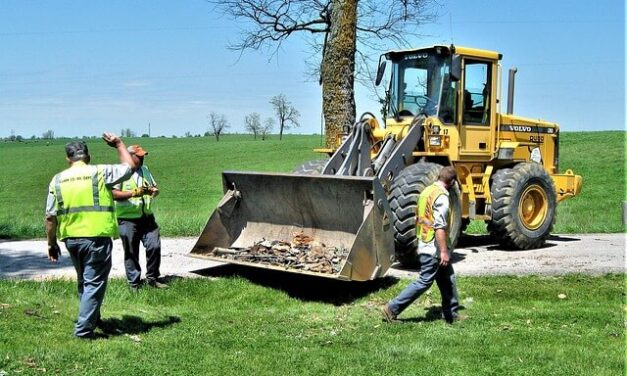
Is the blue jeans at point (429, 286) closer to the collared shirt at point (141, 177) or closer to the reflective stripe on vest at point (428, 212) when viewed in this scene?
the reflective stripe on vest at point (428, 212)

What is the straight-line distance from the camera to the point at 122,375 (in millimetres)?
6031

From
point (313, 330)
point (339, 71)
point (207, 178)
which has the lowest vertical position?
point (207, 178)

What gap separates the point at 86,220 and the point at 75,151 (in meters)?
0.67

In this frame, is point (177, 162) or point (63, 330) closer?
point (63, 330)

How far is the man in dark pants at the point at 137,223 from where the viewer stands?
29.7ft

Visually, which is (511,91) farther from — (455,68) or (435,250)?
(435,250)

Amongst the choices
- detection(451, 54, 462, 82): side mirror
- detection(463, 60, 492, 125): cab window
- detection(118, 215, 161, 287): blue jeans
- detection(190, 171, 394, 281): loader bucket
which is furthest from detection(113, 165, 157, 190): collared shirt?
detection(463, 60, 492, 125): cab window

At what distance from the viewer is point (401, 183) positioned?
10156 millimetres

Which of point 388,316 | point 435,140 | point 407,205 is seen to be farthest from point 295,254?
point 435,140

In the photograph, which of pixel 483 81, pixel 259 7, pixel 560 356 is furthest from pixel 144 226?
pixel 259 7

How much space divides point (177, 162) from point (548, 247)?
46607mm

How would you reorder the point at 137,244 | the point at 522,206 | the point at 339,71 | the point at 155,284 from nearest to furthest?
1. the point at 137,244
2. the point at 155,284
3. the point at 522,206
4. the point at 339,71

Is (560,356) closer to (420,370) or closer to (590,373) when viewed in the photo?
(590,373)

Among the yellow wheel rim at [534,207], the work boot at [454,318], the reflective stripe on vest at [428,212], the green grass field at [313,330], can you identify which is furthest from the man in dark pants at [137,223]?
the yellow wheel rim at [534,207]
